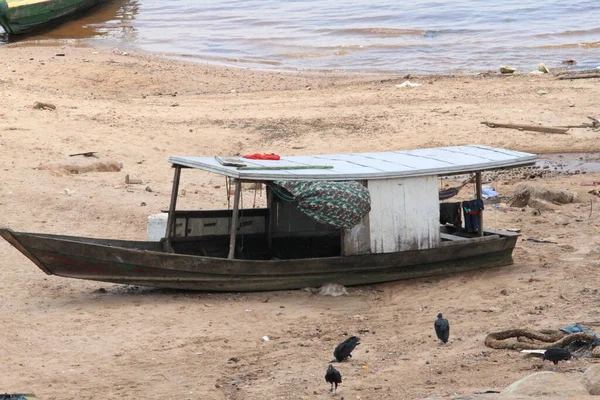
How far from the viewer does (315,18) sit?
1316 inches

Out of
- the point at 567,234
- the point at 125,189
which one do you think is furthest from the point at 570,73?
the point at 125,189

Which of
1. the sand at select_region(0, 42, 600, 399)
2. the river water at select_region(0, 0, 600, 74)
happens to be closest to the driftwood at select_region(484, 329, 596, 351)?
the sand at select_region(0, 42, 600, 399)

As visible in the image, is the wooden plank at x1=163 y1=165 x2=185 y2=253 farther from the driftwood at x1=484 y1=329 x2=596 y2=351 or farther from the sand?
the driftwood at x1=484 y1=329 x2=596 y2=351

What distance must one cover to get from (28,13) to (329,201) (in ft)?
72.0

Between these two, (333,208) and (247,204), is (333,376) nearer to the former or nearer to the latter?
(333,208)

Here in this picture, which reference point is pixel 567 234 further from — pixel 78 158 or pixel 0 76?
pixel 0 76

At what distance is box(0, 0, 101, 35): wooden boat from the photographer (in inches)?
1109

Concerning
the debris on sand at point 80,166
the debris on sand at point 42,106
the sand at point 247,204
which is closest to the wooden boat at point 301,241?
the sand at point 247,204

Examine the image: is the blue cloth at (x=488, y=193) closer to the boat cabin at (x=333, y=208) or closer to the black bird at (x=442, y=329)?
the boat cabin at (x=333, y=208)

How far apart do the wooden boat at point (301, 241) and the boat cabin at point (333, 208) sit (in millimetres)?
11

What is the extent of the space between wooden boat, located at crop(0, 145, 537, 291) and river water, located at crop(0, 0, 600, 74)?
1349cm

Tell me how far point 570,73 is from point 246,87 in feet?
23.0

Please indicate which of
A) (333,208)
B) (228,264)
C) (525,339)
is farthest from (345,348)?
(228,264)

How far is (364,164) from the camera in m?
10.2
